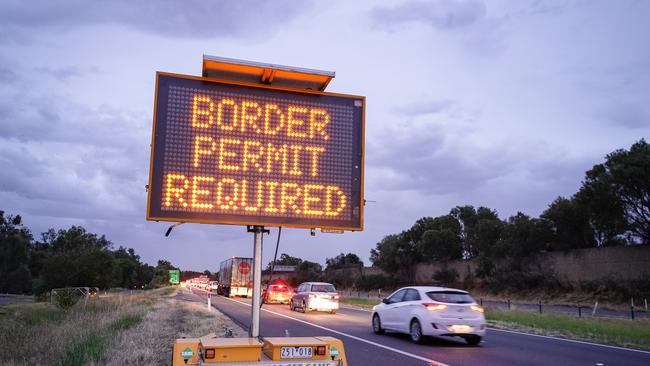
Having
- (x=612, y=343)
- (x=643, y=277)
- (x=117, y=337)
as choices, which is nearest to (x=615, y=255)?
(x=643, y=277)

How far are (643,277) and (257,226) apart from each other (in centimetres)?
3885

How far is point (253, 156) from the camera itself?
7578 millimetres

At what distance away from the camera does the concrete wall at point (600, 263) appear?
39719 millimetres

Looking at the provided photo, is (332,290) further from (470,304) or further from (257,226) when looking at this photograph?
(257,226)

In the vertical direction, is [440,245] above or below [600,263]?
above

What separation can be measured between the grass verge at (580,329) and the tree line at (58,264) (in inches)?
1878

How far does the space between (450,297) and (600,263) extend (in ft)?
109

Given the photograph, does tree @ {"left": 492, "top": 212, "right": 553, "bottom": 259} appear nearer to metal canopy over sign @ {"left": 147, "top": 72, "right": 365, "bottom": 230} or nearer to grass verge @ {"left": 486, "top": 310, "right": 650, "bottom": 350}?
grass verge @ {"left": 486, "top": 310, "right": 650, "bottom": 350}

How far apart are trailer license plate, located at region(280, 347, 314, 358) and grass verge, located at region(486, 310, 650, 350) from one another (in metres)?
13.0

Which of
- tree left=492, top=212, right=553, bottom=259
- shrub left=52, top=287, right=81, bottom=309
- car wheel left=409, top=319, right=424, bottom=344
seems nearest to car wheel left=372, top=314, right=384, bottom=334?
car wheel left=409, top=319, right=424, bottom=344

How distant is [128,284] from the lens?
10475 centimetres

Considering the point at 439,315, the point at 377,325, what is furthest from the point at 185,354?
the point at 377,325

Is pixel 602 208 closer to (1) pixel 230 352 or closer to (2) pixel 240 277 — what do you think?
(2) pixel 240 277

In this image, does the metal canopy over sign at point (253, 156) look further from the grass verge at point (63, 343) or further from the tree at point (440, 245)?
the tree at point (440, 245)
